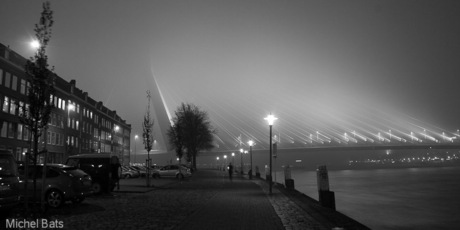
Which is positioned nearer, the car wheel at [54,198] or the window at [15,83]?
the car wheel at [54,198]

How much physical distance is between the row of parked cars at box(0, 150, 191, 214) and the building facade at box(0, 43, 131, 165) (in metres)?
1.14

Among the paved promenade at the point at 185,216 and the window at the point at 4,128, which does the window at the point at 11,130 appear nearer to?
the window at the point at 4,128

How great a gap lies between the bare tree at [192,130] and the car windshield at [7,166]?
5170 centimetres

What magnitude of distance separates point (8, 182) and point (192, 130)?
53.7 metres

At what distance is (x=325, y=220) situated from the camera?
1193cm

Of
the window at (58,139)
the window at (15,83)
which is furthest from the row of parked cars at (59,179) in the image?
the window at (58,139)

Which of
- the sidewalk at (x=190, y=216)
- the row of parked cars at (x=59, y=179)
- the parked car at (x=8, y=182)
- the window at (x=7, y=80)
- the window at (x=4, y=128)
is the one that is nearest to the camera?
the parked car at (x=8, y=182)

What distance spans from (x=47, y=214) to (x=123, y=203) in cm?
416

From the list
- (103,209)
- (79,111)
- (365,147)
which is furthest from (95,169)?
(365,147)

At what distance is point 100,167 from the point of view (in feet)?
65.4

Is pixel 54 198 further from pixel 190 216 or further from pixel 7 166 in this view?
pixel 190 216

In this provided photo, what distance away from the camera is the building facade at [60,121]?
4431 cm

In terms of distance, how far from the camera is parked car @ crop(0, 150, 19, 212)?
32.3 feet

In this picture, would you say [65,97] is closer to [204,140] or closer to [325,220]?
[204,140]
